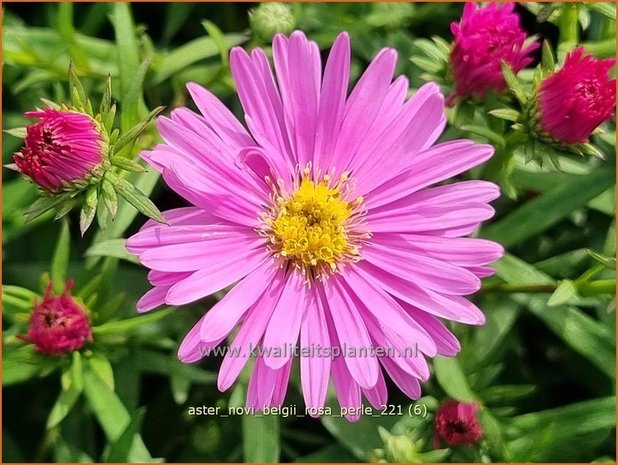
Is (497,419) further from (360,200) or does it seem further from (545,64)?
(545,64)

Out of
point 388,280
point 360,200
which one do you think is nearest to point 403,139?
point 360,200

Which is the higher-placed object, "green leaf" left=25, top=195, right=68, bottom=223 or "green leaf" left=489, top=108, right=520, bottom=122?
"green leaf" left=489, top=108, right=520, bottom=122

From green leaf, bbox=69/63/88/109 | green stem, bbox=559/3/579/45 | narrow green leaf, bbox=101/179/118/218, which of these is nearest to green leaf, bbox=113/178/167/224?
narrow green leaf, bbox=101/179/118/218

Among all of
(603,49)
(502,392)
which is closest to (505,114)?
(603,49)

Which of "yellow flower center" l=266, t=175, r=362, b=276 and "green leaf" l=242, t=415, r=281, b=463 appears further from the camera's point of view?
"green leaf" l=242, t=415, r=281, b=463

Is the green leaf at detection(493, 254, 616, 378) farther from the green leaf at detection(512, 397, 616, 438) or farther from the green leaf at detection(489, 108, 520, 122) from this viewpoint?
the green leaf at detection(489, 108, 520, 122)

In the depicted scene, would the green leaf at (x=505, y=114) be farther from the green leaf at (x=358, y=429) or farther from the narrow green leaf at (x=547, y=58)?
the green leaf at (x=358, y=429)

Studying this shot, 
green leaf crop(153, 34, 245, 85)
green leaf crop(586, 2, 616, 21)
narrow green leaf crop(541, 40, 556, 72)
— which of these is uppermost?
green leaf crop(153, 34, 245, 85)

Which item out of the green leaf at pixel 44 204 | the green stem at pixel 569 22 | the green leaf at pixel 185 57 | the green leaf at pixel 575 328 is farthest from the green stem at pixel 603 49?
the green leaf at pixel 44 204
